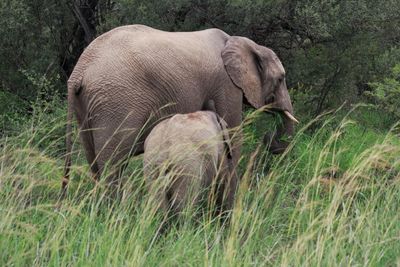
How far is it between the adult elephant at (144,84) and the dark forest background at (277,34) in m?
1.68

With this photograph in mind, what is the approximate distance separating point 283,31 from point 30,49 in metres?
3.68

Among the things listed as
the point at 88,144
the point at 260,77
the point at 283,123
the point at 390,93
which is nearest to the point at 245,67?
the point at 260,77

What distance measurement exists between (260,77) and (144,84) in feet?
5.41

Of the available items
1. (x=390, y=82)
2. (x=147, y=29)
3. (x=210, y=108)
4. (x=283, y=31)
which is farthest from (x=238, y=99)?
(x=283, y=31)

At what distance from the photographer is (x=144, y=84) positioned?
19.3ft

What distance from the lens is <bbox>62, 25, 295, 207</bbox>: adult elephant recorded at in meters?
5.71

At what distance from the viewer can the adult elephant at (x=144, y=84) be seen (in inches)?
225

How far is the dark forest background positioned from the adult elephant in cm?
168

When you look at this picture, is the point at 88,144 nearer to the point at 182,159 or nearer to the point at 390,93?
the point at 182,159

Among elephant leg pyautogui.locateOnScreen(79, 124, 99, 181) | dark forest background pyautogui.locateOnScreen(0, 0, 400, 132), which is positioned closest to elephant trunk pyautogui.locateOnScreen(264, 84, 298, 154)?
dark forest background pyautogui.locateOnScreen(0, 0, 400, 132)

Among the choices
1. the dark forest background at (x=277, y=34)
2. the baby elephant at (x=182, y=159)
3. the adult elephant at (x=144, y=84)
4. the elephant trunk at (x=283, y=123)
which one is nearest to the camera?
the baby elephant at (x=182, y=159)

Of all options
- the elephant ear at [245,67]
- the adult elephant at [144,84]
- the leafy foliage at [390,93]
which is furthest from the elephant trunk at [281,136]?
the leafy foliage at [390,93]

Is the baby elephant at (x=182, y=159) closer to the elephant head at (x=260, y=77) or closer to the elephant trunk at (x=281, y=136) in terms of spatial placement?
the elephant head at (x=260, y=77)

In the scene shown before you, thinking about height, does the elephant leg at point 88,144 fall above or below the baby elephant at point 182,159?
below
